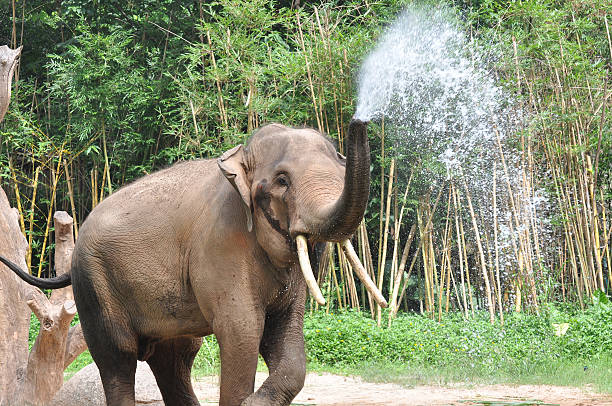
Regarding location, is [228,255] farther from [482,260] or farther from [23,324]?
[482,260]

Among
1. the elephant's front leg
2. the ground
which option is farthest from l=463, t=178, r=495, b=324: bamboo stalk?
the elephant's front leg

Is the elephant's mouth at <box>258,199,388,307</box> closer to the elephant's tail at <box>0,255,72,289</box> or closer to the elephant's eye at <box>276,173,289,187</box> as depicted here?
the elephant's eye at <box>276,173,289,187</box>

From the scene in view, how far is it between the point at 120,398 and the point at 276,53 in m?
5.53

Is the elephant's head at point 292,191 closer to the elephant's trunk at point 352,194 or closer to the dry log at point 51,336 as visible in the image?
the elephant's trunk at point 352,194

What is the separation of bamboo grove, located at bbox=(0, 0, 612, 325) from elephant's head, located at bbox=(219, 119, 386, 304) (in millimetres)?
4826

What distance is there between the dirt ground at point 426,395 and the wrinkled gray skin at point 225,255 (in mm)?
2491

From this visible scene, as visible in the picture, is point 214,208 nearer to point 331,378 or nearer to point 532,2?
point 331,378

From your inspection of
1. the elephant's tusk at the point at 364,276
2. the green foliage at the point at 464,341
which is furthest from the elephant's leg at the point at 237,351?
the green foliage at the point at 464,341

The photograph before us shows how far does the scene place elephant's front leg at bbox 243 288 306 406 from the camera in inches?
140

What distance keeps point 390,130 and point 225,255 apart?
5.46 metres

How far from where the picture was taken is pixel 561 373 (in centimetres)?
727

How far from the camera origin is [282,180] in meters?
3.64

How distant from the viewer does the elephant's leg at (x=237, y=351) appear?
A: 3557mm

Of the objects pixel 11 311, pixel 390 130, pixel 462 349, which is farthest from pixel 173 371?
pixel 390 130
